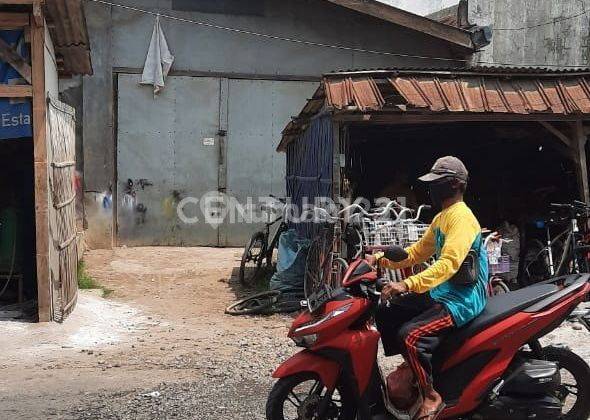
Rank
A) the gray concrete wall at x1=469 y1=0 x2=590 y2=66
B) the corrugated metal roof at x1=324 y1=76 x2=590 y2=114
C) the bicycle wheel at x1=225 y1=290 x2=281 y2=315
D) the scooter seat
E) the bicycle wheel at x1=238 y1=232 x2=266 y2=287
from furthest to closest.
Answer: the gray concrete wall at x1=469 y1=0 x2=590 y2=66 → the bicycle wheel at x1=238 y1=232 x2=266 y2=287 → the bicycle wheel at x1=225 y1=290 x2=281 y2=315 → the corrugated metal roof at x1=324 y1=76 x2=590 y2=114 → the scooter seat

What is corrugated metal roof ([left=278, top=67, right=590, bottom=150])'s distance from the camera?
25.7 feet

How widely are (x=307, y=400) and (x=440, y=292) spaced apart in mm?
1036

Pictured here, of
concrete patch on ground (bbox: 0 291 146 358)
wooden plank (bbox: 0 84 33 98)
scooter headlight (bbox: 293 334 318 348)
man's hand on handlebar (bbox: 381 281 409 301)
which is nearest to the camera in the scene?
man's hand on handlebar (bbox: 381 281 409 301)

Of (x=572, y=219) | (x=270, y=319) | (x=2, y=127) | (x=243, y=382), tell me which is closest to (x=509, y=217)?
(x=572, y=219)

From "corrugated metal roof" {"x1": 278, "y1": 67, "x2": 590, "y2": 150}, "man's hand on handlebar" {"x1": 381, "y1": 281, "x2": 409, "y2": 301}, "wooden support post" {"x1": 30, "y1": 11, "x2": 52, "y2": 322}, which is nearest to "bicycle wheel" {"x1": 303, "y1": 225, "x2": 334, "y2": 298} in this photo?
"corrugated metal roof" {"x1": 278, "y1": 67, "x2": 590, "y2": 150}

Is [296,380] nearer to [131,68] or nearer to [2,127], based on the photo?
[2,127]

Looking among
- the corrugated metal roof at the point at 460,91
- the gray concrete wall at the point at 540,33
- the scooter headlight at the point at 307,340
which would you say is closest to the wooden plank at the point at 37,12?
the corrugated metal roof at the point at 460,91

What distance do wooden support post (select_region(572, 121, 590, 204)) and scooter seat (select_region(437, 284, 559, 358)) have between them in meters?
5.17

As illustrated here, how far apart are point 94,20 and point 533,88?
9.29m

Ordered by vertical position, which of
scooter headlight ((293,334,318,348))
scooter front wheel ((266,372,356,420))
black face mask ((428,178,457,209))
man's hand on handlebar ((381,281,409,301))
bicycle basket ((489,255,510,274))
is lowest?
scooter front wheel ((266,372,356,420))

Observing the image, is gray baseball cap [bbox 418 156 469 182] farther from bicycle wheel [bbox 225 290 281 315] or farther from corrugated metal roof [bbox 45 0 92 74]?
corrugated metal roof [bbox 45 0 92 74]

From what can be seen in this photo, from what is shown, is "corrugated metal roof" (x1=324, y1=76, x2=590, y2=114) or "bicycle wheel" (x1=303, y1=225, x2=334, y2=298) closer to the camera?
"corrugated metal roof" (x1=324, y1=76, x2=590, y2=114)

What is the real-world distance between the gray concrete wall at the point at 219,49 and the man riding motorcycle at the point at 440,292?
10.6 meters

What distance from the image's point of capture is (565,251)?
8.48 meters
